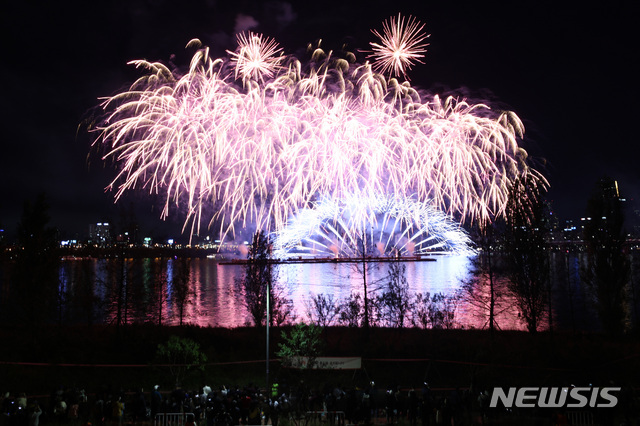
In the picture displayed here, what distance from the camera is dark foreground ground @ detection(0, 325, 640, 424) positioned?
803 inches

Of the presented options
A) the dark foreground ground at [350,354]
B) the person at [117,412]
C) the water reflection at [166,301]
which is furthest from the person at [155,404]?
the water reflection at [166,301]

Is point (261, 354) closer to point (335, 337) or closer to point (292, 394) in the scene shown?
point (335, 337)

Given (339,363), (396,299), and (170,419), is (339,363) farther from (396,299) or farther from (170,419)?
(396,299)

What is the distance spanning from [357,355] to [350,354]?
47cm

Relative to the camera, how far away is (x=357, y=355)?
82.5 feet

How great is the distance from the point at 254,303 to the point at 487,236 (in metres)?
16.6

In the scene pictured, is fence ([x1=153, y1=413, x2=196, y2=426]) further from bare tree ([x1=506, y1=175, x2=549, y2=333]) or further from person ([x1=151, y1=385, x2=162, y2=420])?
bare tree ([x1=506, y1=175, x2=549, y2=333])

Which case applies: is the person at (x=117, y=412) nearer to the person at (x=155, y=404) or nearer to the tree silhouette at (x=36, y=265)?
the person at (x=155, y=404)

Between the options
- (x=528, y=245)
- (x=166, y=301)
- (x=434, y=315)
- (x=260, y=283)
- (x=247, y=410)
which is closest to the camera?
(x=247, y=410)

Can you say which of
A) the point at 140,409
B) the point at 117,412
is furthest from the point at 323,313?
the point at 117,412

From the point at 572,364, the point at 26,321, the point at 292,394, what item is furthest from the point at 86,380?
the point at 572,364

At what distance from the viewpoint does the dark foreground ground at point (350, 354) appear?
803 inches

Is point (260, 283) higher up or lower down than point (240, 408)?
higher up

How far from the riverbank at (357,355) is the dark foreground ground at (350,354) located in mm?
45
